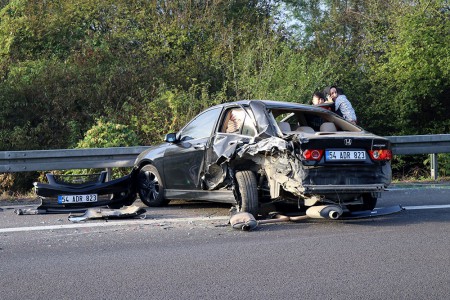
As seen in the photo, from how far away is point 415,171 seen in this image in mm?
17469

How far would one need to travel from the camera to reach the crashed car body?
26.3 feet

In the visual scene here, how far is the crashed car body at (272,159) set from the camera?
316 inches

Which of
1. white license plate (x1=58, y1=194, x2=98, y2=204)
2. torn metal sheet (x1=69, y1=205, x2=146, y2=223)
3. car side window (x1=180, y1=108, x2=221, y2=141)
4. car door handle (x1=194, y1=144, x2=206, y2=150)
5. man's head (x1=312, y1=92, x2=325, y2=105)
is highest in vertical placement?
man's head (x1=312, y1=92, x2=325, y2=105)

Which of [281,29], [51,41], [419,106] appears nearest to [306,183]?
[419,106]

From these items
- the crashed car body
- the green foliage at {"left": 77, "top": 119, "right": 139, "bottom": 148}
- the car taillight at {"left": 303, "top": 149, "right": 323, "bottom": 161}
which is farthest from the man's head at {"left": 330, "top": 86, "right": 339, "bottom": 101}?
the green foliage at {"left": 77, "top": 119, "right": 139, "bottom": 148}

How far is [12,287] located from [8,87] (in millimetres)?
13739

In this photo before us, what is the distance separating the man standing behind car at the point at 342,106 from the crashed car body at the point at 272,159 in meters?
1.96

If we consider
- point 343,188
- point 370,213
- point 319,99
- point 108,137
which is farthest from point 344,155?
point 108,137

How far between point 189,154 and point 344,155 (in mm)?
2547

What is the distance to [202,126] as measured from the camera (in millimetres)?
9984

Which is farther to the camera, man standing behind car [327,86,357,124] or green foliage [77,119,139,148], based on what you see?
green foliage [77,119,139,148]

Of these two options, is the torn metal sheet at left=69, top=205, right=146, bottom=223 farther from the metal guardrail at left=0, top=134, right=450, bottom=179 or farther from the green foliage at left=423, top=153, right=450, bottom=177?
the green foliage at left=423, top=153, right=450, bottom=177

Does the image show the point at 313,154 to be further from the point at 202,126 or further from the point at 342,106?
the point at 342,106

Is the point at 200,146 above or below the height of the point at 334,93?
below
